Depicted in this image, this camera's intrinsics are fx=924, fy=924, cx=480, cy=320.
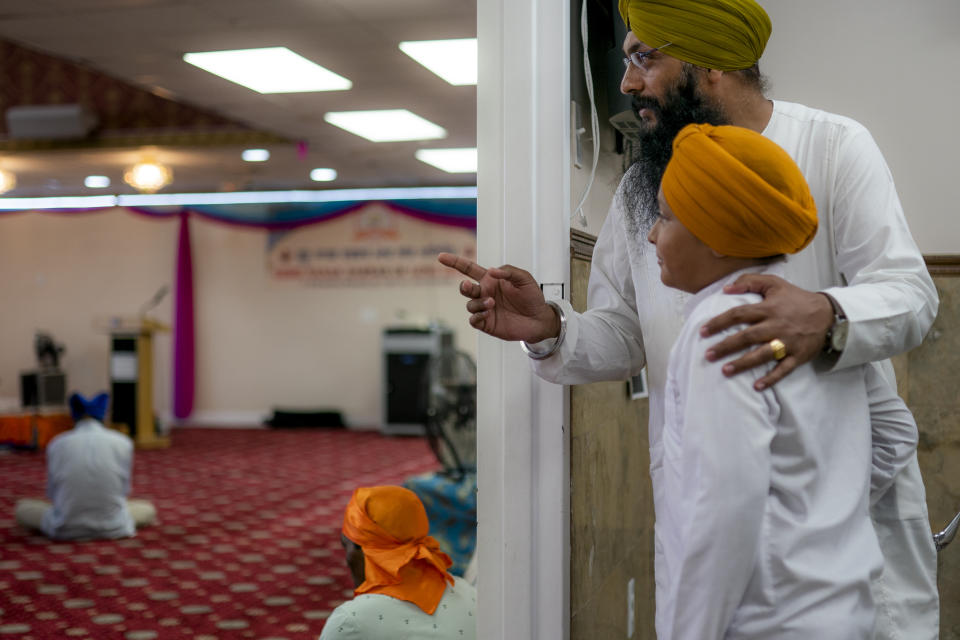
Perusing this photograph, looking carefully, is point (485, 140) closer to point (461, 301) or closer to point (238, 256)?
point (461, 301)

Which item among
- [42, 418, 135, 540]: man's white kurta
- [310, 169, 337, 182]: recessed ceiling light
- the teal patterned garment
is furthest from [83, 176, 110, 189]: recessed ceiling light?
the teal patterned garment

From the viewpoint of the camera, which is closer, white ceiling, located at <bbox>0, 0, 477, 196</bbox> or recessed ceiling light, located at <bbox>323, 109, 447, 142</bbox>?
white ceiling, located at <bbox>0, 0, 477, 196</bbox>

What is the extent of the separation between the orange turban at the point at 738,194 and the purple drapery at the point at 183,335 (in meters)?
10.9

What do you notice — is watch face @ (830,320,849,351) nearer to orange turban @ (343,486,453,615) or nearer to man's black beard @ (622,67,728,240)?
man's black beard @ (622,67,728,240)

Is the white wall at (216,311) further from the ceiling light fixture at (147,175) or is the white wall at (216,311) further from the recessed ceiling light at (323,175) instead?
the ceiling light fixture at (147,175)

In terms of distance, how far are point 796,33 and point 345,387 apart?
9.01 meters

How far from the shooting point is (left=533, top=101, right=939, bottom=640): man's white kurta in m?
1.28

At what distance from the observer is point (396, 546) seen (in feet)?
7.07

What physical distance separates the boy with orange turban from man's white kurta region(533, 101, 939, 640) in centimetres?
17

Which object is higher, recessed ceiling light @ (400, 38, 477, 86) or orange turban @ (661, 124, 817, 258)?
recessed ceiling light @ (400, 38, 477, 86)

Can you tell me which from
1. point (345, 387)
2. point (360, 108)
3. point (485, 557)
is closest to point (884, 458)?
point (485, 557)

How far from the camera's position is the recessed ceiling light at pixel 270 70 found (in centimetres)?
579

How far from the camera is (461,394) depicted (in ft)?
20.0

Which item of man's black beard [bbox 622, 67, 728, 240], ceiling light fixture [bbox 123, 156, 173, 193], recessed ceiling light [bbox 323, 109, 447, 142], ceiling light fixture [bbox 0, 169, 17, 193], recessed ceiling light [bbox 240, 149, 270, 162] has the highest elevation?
recessed ceiling light [bbox 323, 109, 447, 142]
